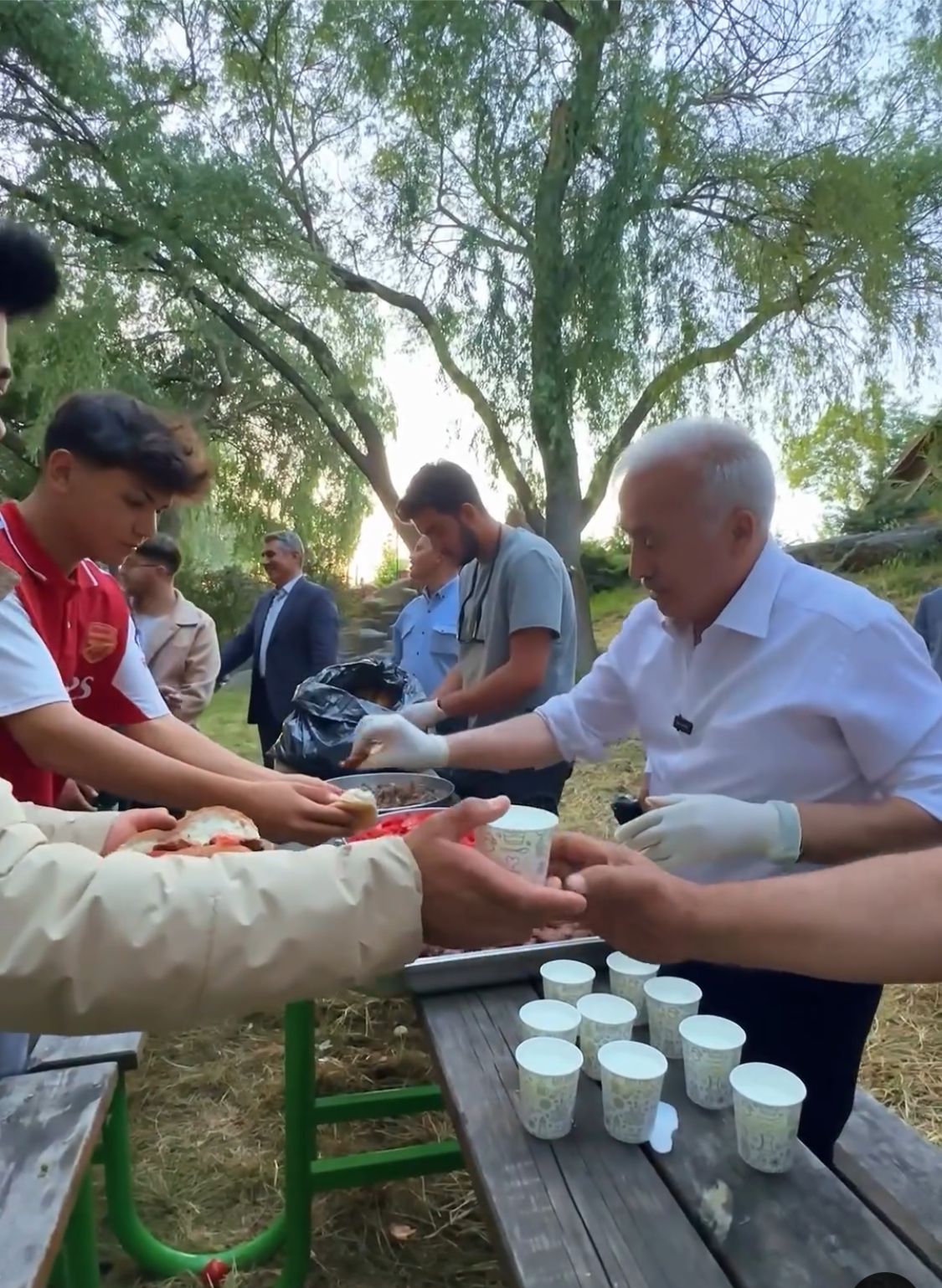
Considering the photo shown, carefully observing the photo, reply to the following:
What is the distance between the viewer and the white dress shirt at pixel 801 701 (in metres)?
1.76

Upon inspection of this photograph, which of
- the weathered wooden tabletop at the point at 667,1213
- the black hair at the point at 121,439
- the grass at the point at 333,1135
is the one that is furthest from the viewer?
the grass at the point at 333,1135

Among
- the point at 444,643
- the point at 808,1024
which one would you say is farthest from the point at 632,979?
the point at 444,643

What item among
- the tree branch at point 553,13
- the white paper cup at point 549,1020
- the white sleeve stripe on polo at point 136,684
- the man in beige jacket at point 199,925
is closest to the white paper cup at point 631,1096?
the white paper cup at point 549,1020

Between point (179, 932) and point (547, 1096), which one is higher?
point (179, 932)

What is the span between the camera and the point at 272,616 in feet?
17.4

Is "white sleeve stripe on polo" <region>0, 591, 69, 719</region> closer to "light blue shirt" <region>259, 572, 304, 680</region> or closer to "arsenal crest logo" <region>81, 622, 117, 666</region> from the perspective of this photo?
"arsenal crest logo" <region>81, 622, 117, 666</region>

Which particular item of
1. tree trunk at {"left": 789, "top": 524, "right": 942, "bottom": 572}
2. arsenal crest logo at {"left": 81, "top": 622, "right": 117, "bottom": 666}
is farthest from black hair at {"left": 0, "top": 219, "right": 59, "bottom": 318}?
tree trunk at {"left": 789, "top": 524, "right": 942, "bottom": 572}

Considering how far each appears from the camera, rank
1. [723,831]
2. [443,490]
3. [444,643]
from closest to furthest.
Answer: [723,831], [443,490], [444,643]

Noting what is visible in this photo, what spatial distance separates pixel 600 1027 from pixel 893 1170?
681mm

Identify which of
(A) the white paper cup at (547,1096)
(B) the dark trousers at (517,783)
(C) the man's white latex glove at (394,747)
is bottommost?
(A) the white paper cup at (547,1096)

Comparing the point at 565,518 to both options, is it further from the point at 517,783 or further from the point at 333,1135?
the point at 333,1135

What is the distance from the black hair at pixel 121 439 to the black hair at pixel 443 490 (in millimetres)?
1149

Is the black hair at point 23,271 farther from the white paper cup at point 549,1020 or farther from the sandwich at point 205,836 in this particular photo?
the white paper cup at point 549,1020

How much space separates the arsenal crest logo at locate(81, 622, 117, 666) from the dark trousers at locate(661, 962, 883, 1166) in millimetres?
1659
